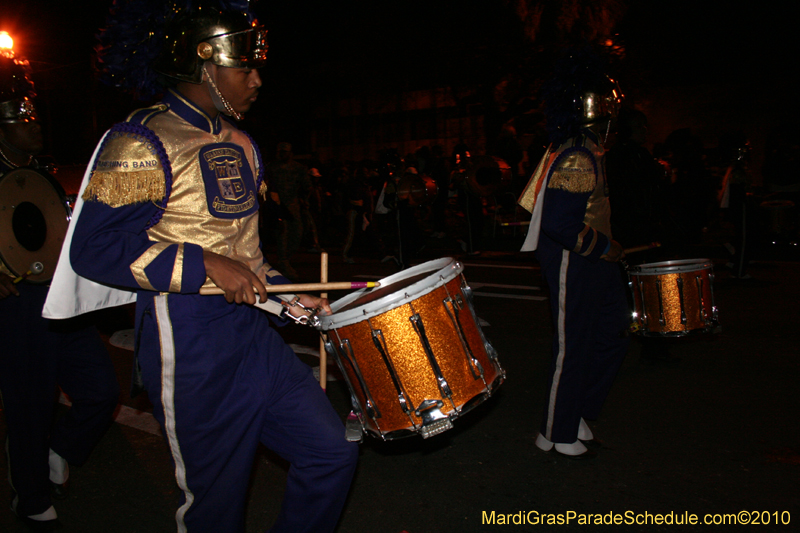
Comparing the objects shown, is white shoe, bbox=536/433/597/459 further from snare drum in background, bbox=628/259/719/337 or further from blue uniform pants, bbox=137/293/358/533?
blue uniform pants, bbox=137/293/358/533

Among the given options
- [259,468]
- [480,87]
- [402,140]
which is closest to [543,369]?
[259,468]

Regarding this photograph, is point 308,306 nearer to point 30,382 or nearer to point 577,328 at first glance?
point 30,382

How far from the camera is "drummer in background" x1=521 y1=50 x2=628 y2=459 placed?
3.64 metres

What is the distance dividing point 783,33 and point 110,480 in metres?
22.6

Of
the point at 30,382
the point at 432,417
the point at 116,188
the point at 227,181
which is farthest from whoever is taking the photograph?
the point at 30,382

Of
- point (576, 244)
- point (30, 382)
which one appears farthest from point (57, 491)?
point (576, 244)

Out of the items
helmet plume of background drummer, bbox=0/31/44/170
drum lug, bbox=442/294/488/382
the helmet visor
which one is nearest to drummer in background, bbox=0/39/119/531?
helmet plume of background drummer, bbox=0/31/44/170

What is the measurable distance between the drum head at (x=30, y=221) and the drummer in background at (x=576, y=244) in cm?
277

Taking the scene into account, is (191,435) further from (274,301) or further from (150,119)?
(150,119)

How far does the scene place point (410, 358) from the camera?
95.3 inches

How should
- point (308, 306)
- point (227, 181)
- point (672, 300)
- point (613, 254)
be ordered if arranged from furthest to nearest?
point (672, 300) → point (613, 254) → point (308, 306) → point (227, 181)

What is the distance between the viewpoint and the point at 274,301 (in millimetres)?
2617

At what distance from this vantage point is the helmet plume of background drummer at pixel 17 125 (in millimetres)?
3357

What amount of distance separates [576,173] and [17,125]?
3120 millimetres
